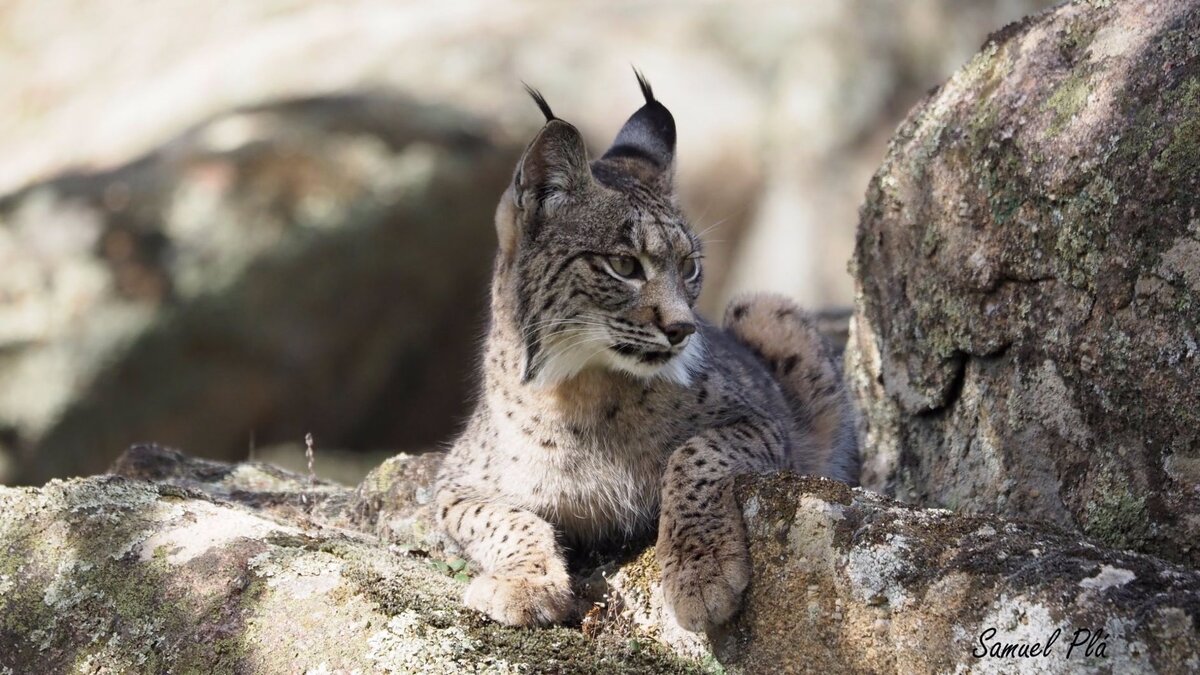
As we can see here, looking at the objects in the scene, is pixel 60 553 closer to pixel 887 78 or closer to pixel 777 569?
pixel 777 569

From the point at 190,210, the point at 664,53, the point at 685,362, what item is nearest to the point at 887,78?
the point at 664,53

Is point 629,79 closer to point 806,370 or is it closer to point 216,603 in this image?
point 806,370

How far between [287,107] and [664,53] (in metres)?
4.75

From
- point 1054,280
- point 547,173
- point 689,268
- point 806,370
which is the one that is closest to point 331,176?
point 806,370

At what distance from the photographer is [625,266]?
15.6 ft

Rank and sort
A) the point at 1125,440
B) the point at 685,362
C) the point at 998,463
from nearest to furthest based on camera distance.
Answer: the point at 1125,440
the point at 998,463
the point at 685,362

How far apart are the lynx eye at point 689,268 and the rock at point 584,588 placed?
1094mm

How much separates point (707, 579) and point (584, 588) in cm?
74

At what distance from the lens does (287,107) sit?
44.6 feet

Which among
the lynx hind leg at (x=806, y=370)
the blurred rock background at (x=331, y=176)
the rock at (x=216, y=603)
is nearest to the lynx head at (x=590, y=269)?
the rock at (x=216, y=603)

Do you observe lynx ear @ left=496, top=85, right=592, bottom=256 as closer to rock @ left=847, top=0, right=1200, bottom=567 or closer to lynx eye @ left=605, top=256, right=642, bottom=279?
lynx eye @ left=605, top=256, right=642, bottom=279

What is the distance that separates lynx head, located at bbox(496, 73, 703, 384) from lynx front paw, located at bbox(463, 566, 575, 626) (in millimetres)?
919

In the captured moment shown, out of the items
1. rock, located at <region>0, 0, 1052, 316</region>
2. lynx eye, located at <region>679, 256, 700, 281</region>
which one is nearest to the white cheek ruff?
lynx eye, located at <region>679, 256, 700, 281</region>

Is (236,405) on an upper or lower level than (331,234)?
lower
